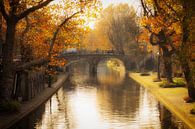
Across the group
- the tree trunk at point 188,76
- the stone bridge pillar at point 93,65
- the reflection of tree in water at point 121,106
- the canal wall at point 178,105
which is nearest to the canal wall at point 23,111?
the reflection of tree in water at point 121,106

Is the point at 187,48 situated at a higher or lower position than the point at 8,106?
higher

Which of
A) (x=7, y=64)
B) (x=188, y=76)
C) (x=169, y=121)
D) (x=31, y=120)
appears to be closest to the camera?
(x=169, y=121)

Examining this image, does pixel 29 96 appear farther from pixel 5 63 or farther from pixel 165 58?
pixel 165 58

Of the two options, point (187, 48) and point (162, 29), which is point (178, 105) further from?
point (162, 29)

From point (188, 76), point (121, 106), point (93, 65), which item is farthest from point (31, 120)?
point (93, 65)

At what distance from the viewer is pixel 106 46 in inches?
4680

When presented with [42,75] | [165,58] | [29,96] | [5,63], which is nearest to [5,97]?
[5,63]

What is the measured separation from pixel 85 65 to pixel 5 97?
381ft

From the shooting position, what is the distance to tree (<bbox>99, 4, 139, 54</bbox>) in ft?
351

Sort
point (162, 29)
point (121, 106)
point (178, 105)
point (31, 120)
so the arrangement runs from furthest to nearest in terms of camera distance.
→ point (162, 29)
point (121, 106)
point (178, 105)
point (31, 120)

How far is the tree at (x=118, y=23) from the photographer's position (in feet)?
351

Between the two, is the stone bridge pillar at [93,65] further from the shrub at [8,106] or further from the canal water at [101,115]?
the shrub at [8,106]

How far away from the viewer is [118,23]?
11038 centimetres

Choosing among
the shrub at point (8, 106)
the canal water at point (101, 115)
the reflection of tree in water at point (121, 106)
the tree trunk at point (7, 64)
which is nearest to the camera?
the canal water at point (101, 115)
